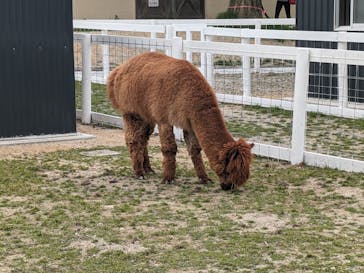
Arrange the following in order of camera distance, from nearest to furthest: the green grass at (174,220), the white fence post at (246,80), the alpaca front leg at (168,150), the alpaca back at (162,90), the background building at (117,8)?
the green grass at (174,220) < the alpaca back at (162,90) < the alpaca front leg at (168,150) < the white fence post at (246,80) < the background building at (117,8)

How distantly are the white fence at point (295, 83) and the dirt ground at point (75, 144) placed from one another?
0.57 meters

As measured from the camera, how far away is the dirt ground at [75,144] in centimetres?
1065

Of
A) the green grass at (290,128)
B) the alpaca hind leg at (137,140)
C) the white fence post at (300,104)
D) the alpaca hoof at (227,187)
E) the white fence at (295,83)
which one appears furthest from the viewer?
the green grass at (290,128)

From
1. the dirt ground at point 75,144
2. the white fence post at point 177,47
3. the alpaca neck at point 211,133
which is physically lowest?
the dirt ground at point 75,144

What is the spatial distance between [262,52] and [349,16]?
14.3ft

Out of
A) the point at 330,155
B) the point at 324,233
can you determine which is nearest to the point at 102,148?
the point at 330,155

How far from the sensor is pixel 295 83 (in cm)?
977

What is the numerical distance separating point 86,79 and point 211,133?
5.19 meters

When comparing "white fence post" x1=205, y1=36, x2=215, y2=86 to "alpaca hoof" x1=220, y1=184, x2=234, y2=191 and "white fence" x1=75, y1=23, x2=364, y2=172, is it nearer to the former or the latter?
"white fence" x1=75, y1=23, x2=364, y2=172

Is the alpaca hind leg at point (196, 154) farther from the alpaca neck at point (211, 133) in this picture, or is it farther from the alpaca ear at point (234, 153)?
the alpaca ear at point (234, 153)

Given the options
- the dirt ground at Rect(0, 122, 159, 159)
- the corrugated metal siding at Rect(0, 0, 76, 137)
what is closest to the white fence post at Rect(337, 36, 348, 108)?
the dirt ground at Rect(0, 122, 159, 159)

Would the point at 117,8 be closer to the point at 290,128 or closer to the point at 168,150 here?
the point at 290,128

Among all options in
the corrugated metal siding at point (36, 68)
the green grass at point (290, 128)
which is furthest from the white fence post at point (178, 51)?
the corrugated metal siding at point (36, 68)

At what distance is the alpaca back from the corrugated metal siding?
2329mm
